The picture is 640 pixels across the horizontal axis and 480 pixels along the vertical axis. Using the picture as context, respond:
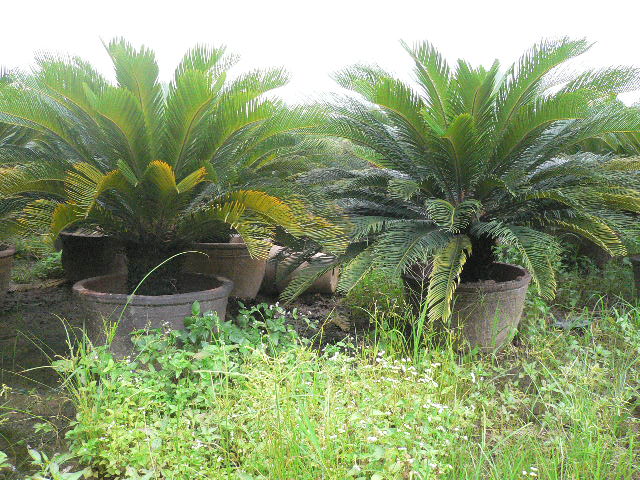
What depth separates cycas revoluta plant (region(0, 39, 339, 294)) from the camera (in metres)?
3.11

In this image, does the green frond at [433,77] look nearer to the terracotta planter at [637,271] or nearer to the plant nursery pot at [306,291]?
the plant nursery pot at [306,291]

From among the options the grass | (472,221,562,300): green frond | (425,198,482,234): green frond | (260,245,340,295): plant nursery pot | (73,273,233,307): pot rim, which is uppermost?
(425,198,482,234): green frond

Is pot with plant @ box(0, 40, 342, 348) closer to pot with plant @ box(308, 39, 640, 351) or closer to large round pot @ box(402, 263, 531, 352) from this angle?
pot with plant @ box(308, 39, 640, 351)

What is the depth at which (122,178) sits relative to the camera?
3.21m

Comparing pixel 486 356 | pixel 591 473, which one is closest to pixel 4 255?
pixel 486 356

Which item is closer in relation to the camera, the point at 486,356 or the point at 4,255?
the point at 486,356

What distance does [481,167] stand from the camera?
368 cm

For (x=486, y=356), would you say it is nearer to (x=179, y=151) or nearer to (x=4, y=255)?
(x=179, y=151)

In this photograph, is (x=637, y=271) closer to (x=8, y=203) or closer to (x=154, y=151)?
(x=154, y=151)

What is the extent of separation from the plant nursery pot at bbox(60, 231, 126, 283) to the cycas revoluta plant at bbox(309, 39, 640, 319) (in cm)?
261

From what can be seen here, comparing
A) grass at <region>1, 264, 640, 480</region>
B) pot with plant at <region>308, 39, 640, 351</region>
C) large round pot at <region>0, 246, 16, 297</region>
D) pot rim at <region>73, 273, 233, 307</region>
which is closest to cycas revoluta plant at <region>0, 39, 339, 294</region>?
pot rim at <region>73, 273, 233, 307</region>

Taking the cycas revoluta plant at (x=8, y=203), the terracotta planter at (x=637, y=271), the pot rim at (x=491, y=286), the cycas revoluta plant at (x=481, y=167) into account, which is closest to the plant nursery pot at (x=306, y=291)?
the cycas revoluta plant at (x=481, y=167)

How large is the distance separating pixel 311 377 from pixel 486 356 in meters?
1.21

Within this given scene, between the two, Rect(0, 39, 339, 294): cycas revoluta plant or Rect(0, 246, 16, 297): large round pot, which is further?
Rect(0, 246, 16, 297): large round pot
